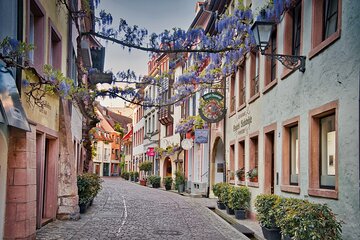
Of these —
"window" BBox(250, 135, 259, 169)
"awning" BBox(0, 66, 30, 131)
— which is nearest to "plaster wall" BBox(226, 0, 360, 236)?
"window" BBox(250, 135, 259, 169)

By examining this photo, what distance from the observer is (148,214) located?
1748cm

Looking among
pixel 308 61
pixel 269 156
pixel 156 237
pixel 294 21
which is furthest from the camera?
pixel 269 156

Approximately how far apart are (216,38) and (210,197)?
557 inches

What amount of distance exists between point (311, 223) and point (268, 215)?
10.4 ft

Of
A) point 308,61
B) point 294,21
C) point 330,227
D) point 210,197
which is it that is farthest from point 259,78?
point 210,197

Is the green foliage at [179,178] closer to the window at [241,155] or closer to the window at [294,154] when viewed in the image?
the window at [241,155]

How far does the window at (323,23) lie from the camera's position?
9712 mm

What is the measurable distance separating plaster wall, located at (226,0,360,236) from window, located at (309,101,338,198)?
18cm

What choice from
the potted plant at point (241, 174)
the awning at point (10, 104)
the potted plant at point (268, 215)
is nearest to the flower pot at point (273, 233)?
the potted plant at point (268, 215)

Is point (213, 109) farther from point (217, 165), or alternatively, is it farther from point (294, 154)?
point (294, 154)

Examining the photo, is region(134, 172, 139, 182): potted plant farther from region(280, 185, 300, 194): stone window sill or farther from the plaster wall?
region(280, 185, 300, 194): stone window sill

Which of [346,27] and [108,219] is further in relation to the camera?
[108,219]

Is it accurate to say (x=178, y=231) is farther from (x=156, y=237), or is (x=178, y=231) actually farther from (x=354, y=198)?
(x=354, y=198)

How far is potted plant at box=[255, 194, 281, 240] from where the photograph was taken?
36.4ft
